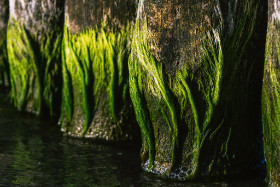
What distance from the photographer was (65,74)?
463 centimetres

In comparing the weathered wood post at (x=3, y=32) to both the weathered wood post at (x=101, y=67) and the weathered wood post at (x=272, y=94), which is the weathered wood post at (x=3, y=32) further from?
the weathered wood post at (x=272, y=94)

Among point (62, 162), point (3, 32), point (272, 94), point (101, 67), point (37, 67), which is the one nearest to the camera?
point (272, 94)

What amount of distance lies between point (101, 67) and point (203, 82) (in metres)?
1.30

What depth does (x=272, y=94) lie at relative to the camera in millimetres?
3020

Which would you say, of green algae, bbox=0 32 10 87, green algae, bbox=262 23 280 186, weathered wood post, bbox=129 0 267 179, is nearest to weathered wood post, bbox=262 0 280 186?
green algae, bbox=262 23 280 186

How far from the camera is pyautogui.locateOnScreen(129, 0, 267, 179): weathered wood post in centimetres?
325

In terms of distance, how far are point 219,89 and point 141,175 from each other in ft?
2.86

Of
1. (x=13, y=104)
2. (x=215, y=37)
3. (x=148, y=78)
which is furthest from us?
(x=13, y=104)

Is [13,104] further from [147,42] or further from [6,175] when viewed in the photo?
[147,42]

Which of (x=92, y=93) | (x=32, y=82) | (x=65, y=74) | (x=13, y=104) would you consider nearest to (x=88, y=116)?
(x=92, y=93)

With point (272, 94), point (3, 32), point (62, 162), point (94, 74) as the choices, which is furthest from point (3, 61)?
point (272, 94)

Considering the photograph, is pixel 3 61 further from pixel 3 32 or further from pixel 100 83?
pixel 100 83

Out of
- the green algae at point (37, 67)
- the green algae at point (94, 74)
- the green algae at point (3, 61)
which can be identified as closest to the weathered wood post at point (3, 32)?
the green algae at point (3, 61)

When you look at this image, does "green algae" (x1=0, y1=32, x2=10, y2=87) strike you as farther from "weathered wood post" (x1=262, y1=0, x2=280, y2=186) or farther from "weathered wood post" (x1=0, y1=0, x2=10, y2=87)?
"weathered wood post" (x1=262, y1=0, x2=280, y2=186)
